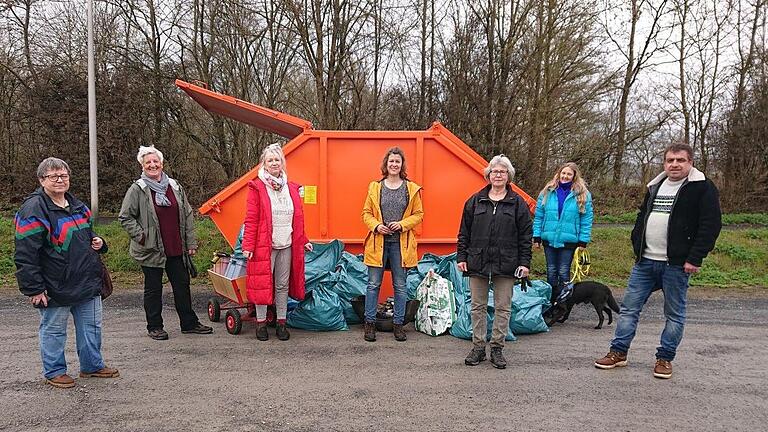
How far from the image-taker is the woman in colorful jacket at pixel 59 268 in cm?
358

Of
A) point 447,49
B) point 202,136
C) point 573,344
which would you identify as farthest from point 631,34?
point 573,344

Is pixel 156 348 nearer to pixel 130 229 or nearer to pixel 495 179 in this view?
pixel 130 229

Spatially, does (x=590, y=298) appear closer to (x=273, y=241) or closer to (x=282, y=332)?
(x=282, y=332)

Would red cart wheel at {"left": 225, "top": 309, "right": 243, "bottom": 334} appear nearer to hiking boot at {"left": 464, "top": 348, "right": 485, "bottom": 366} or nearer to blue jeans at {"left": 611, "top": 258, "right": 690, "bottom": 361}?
hiking boot at {"left": 464, "top": 348, "right": 485, "bottom": 366}

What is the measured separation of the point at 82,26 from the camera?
12.7 meters

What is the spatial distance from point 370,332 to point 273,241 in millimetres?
1244

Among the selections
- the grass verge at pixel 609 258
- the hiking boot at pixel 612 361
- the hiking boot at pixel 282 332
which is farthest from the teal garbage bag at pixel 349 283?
the grass verge at pixel 609 258

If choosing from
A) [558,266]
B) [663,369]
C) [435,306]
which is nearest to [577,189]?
[558,266]

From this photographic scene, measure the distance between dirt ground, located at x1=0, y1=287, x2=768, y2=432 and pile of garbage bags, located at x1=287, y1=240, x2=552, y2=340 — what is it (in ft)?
0.49

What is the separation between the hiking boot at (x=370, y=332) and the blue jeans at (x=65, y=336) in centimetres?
220

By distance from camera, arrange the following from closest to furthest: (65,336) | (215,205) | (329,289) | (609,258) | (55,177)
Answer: (55,177)
(65,336)
(329,289)
(215,205)
(609,258)

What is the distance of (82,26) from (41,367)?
11210 mm

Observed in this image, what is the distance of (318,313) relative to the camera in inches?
206

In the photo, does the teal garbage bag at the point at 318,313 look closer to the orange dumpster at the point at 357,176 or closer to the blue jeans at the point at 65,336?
the orange dumpster at the point at 357,176
